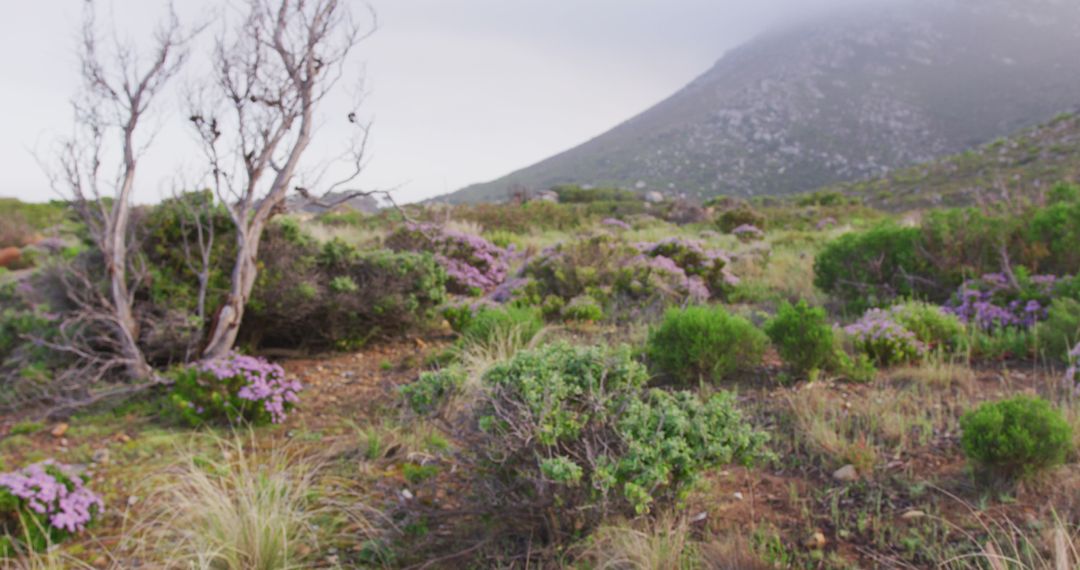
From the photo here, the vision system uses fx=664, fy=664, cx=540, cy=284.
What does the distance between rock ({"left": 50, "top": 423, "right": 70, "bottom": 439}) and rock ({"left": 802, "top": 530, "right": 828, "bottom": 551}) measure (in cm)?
455

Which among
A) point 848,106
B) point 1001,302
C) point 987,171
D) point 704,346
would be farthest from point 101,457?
point 848,106

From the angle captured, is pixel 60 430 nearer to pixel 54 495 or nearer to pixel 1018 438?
pixel 54 495

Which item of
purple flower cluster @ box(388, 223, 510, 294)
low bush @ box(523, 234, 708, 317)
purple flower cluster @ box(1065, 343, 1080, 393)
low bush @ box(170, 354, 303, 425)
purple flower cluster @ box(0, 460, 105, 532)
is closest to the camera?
purple flower cluster @ box(0, 460, 105, 532)

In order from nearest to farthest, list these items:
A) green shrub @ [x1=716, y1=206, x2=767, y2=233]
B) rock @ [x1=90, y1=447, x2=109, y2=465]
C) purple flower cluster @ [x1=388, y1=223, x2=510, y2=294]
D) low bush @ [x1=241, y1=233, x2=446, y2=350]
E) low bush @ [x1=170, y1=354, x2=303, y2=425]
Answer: rock @ [x1=90, y1=447, x2=109, y2=465], low bush @ [x1=170, y1=354, x2=303, y2=425], low bush @ [x1=241, y1=233, x2=446, y2=350], purple flower cluster @ [x1=388, y1=223, x2=510, y2=294], green shrub @ [x1=716, y1=206, x2=767, y2=233]

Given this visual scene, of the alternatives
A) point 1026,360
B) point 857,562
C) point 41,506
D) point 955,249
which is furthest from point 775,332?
point 41,506

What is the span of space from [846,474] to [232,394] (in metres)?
3.74

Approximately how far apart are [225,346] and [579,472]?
12.5 feet

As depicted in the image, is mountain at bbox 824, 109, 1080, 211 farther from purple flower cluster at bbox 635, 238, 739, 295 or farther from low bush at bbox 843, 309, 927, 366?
low bush at bbox 843, 309, 927, 366

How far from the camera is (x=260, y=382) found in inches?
174

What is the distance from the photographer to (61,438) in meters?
4.33

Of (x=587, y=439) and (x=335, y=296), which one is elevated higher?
(x=335, y=296)

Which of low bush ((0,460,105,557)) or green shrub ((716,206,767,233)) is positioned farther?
green shrub ((716,206,767,233))

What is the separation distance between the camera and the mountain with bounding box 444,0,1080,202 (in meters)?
64.2

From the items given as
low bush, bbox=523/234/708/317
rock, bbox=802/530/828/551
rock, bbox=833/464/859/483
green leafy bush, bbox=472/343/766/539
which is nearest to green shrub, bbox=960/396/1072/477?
rock, bbox=833/464/859/483
